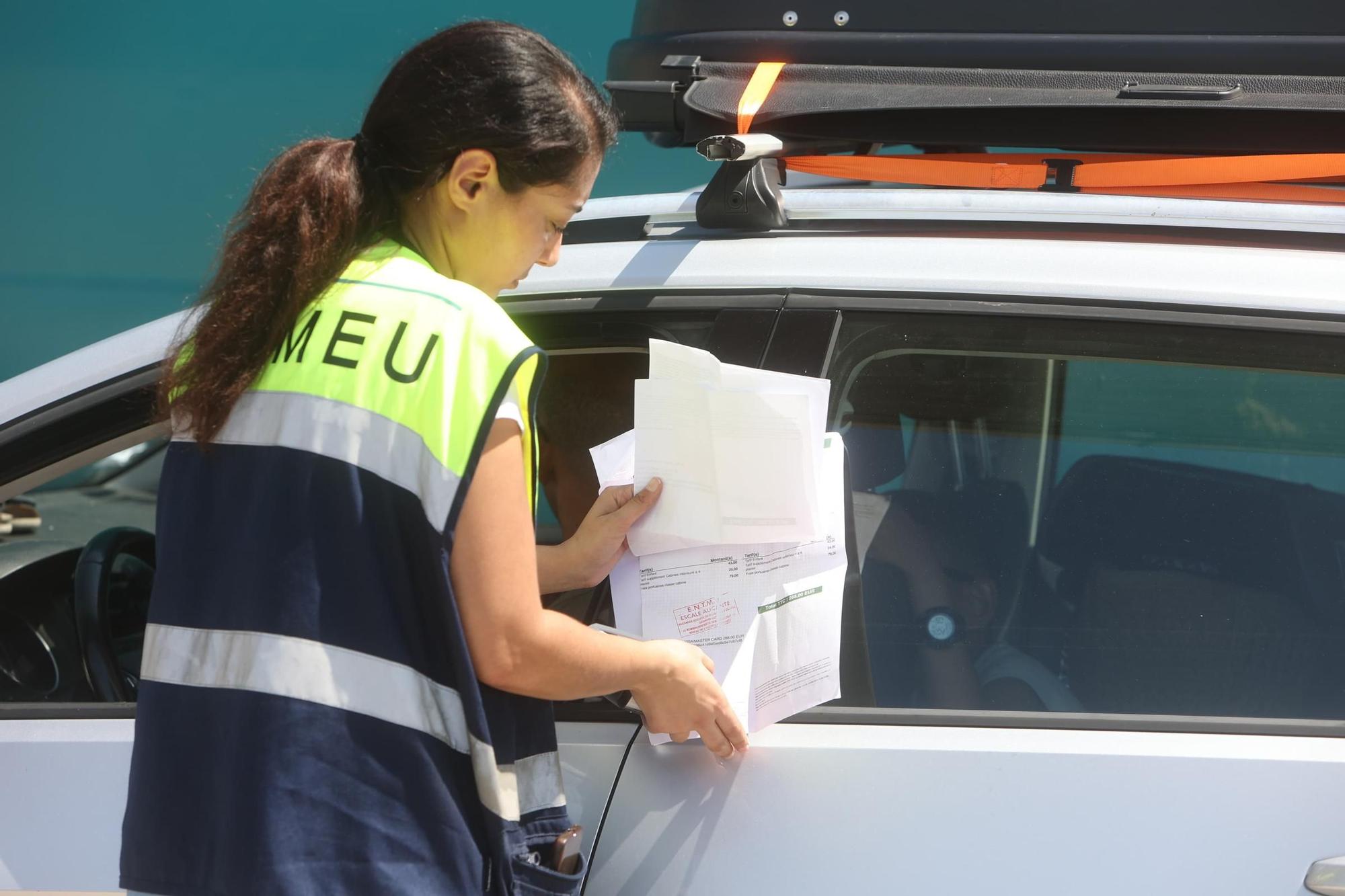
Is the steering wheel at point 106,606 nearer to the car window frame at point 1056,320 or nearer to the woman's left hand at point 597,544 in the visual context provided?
the woman's left hand at point 597,544

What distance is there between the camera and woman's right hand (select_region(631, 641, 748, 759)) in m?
1.30

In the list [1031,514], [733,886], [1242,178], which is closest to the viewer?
[733,886]

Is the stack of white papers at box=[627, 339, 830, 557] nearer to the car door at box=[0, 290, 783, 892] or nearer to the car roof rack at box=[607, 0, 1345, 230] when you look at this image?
the car door at box=[0, 290, 783, 892]

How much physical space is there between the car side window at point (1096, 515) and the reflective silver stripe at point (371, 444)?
24.1 inches

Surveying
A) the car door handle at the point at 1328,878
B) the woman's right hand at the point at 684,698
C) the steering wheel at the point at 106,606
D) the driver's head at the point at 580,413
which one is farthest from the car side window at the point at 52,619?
the car door handle at the point at 1328,878

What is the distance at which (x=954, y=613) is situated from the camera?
1.54 m

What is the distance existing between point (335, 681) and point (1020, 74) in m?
1.23

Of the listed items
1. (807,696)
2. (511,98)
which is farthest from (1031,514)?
(511,98)

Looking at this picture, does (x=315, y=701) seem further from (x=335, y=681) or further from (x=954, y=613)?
(x=954, y=613)

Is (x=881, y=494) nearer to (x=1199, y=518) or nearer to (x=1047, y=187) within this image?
(x=1199, y=518)

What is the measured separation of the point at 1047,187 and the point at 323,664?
1.25m

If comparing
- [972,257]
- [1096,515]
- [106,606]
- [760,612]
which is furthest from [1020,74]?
[106,606]

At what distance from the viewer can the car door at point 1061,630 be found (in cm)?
137

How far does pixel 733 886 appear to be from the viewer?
142 centimetres
